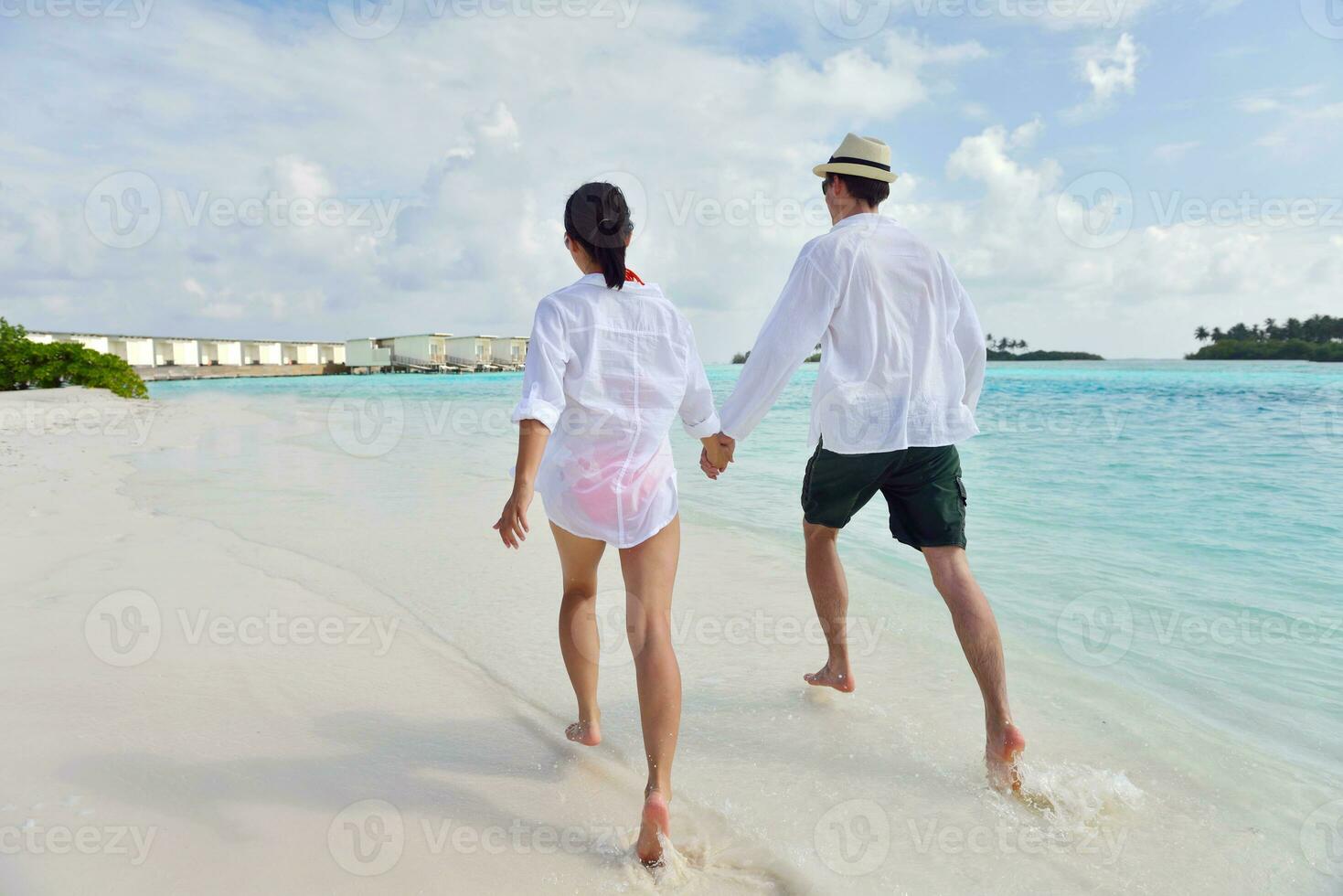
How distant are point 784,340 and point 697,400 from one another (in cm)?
Result: 45

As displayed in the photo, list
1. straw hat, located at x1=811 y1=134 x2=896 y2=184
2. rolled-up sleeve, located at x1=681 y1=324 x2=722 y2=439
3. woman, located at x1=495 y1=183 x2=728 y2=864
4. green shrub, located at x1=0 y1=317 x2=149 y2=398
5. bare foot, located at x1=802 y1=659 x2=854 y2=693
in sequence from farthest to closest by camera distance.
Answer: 1. green shrub, located at x1=0 y1=317 x2=149 y2=398
2. bare foot, located at x1=802 y1=659 x2=854 y2=693
3. straw hat, located at x1=811 y1=134 x2=896 y2=184
4. rolled-up sleeve, located at x1=681 y1=324 x2=722 y2=439
5. woman, located at x1=495 y1=183 x2=728 y2=864

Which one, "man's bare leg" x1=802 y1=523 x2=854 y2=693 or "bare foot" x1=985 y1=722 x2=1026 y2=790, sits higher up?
"man's bare leg" x1=802 y1=523 x2=854 y2=693

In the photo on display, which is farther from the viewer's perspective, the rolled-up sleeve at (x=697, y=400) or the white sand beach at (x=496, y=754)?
the rolled-up sleeve at (x=697, y=400)

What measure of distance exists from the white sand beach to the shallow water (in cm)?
2

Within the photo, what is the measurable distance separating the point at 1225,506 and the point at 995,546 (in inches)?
133

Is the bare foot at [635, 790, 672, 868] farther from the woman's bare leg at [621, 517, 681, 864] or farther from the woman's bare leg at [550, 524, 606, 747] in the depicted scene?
the woman's bare leg at [550, 524, 606, 747]

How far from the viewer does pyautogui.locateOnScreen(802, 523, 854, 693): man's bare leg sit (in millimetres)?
3160

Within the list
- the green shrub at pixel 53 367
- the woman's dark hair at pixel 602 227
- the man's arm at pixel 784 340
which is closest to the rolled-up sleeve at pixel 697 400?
the man's arm at pixel 784 340

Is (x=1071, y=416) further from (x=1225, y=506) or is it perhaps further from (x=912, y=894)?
(x=912, y=894)

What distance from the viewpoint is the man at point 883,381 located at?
2.79 meters

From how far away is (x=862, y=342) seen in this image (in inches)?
110

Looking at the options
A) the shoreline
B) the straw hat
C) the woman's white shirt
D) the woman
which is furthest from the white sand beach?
the straw hat

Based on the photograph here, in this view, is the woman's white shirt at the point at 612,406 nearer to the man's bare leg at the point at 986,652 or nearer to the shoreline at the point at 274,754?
the shoreline at the point at 274,754

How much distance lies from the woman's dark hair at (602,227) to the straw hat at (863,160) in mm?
1048
